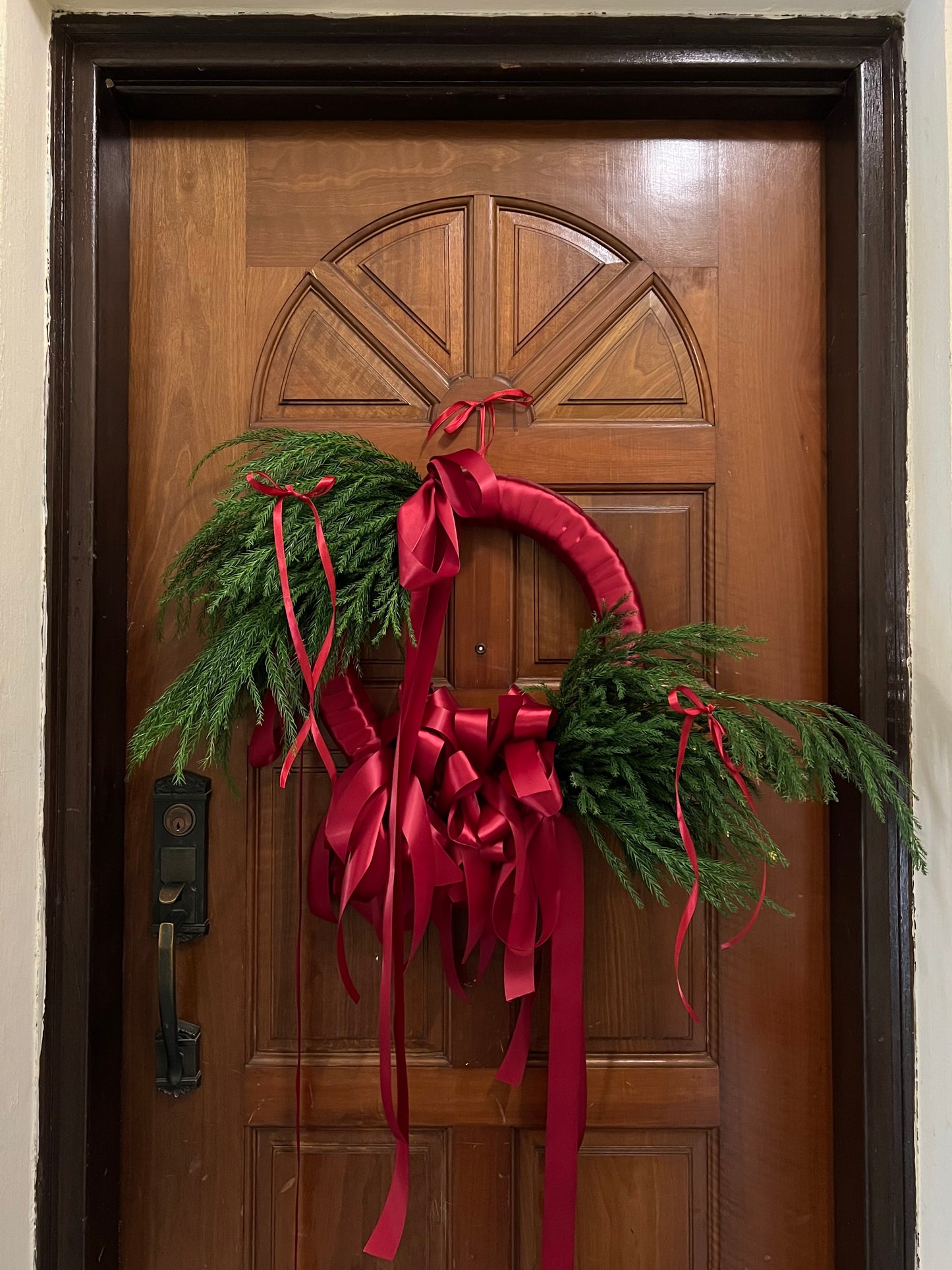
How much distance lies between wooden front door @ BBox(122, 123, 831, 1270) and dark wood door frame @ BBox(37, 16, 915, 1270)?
59mm

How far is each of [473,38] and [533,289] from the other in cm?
28

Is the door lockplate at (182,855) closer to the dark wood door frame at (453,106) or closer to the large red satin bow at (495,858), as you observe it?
the dark wood door frame at (453,106)

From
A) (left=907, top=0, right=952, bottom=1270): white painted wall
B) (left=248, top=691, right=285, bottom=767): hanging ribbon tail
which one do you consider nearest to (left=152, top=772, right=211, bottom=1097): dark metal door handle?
(left=248, top=691, right=285, bottom=767): hanging ribbon tail

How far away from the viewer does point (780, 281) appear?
1.05 meters

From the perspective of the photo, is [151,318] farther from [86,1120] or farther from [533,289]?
[86,1120]

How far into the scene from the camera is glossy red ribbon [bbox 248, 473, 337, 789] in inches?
32.5

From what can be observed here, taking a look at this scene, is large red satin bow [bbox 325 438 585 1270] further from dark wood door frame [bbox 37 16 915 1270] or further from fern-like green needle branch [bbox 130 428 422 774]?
dark wood door frame [bbox 37 16 915 1270]

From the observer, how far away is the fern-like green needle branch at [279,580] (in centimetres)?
87

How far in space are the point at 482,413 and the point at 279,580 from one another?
345 millimetres

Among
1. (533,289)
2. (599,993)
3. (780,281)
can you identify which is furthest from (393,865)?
(780,281)

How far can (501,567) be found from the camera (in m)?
1.04

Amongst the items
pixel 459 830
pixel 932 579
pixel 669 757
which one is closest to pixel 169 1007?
pixel 459 830

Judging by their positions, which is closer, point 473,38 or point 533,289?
point 473,38

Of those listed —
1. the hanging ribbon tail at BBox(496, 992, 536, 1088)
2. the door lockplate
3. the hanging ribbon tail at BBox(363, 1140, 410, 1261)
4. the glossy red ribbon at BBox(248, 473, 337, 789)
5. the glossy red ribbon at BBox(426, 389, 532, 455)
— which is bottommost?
→ the hanging ribbon tail at BBox(363, 1140, 410, 1261)
